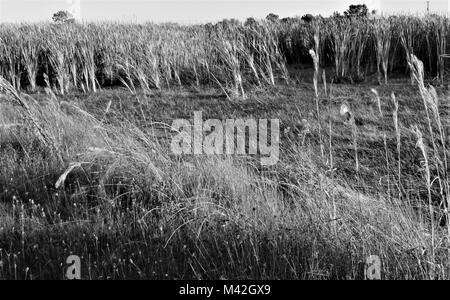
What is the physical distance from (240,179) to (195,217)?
2.22 feet

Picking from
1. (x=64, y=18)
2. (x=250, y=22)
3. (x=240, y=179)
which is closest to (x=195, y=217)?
(x=240, y=179)

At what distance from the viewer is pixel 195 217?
3234mm

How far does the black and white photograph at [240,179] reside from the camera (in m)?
2.77

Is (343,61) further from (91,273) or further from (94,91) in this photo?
(91,273)

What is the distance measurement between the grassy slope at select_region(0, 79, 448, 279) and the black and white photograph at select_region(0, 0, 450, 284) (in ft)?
0.04

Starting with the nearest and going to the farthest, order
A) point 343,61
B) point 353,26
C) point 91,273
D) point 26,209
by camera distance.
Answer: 1. point 91,273
2. point 26,209
3. point 343,61
4. point 353,26

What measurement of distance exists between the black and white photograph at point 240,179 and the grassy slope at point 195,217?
0.04 feet

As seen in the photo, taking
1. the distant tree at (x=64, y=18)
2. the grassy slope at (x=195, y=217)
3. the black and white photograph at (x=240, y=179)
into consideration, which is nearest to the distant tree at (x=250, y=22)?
the black and white photograph at (x=240, y=179)

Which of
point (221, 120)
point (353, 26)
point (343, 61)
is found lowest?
point (221, 120)

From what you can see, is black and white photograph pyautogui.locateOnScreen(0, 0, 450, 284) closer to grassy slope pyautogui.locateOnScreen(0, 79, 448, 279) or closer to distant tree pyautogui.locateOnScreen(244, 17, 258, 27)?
grassy slope pyautogui.locateOnScreen(0, 79, 448, 279)
